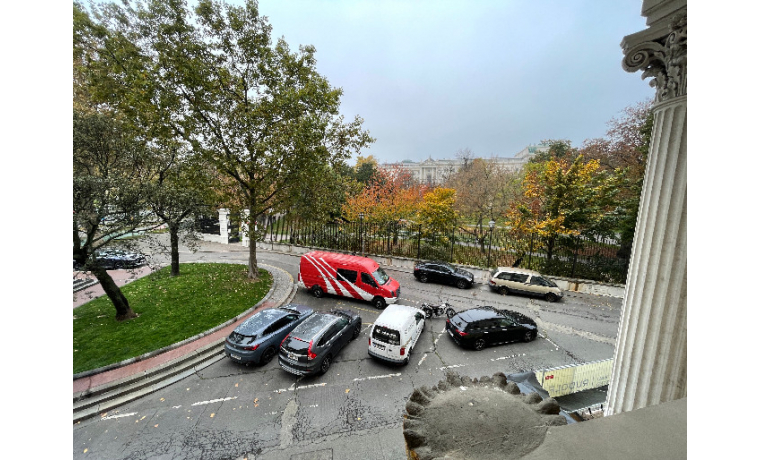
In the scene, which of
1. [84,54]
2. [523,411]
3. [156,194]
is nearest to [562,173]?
[523,411]

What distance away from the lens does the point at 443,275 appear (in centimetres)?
1271

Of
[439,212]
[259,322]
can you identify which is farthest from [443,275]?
[259,322]

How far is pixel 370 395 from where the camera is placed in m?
6.14

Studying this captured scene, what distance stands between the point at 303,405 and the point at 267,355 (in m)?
1.90

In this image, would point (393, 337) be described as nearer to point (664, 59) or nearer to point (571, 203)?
point (664, 59)

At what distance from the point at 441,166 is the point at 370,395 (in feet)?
203

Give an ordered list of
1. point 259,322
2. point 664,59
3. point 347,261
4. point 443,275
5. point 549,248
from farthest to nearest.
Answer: point 549,248 → point 443,275 → point 347,261 → point 259,322 → point 664,59

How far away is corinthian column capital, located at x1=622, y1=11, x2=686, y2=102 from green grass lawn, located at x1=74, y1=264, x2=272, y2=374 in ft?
34.1

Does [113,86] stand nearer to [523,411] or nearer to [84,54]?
[84,54]

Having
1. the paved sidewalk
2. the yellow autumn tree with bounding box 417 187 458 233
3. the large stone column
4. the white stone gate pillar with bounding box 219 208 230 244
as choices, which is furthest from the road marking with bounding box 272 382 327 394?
the white stone gate pillar with bounding box 219 208 230 244

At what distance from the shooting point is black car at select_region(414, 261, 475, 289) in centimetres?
1250

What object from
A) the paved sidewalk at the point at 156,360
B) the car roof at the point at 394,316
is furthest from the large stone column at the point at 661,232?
the paved sidewalk at the point at 156,360

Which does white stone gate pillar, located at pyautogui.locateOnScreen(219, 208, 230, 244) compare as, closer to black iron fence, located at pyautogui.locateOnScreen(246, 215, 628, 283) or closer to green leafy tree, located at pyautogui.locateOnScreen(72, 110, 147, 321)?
black iron fence, located at pyautogui.locateOnScreen(246, 215, 628, 283)

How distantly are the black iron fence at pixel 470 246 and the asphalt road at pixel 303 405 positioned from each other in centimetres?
424
